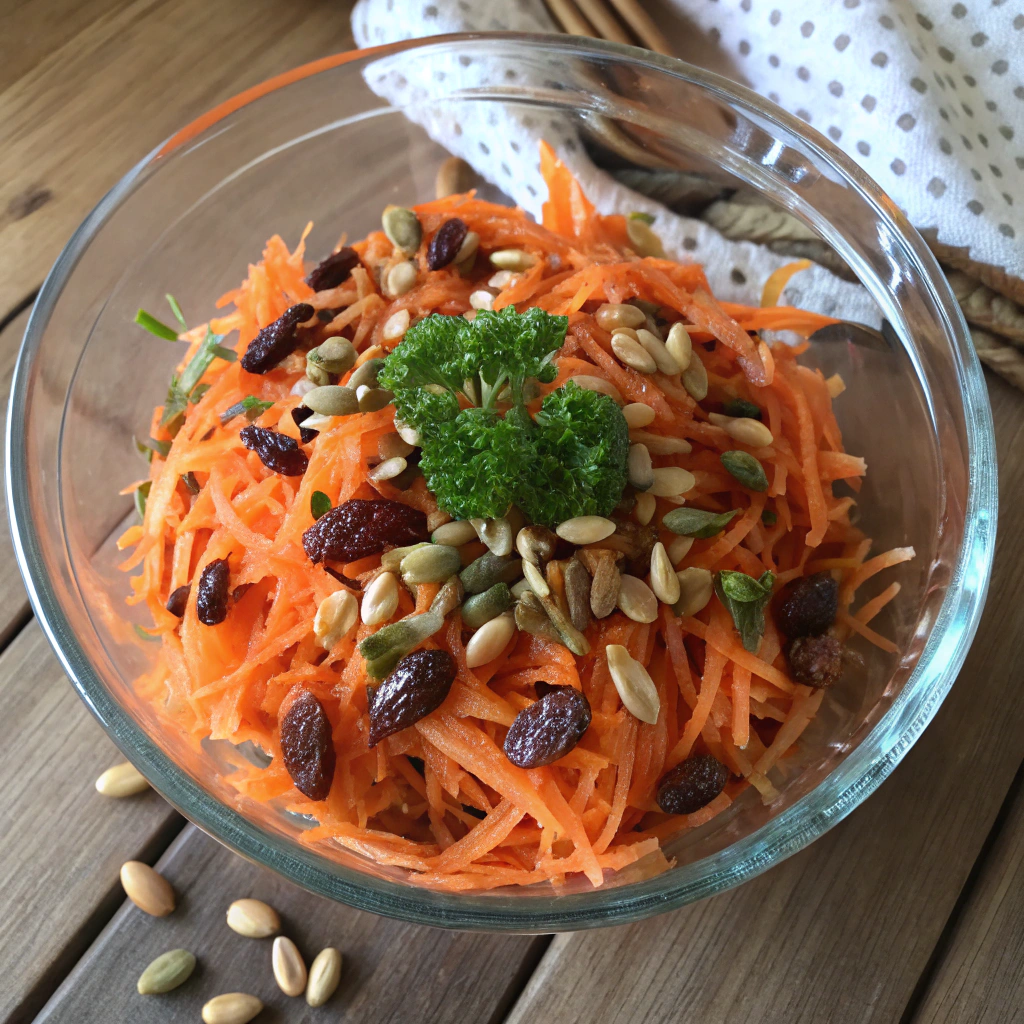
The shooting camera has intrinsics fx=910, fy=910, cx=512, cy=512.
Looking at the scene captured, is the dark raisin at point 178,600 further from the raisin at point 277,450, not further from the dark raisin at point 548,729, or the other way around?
the dark raisin at point 548,729

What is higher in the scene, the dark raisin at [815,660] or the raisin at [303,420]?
the raisin at [303,420]

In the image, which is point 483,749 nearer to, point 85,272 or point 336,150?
point 85,272

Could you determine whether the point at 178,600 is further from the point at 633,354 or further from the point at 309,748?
the point at 633,354

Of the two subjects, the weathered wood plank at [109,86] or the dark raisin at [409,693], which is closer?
the dark raisin at [409,693]

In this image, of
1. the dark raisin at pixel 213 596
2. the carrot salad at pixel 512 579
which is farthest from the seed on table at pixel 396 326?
the dark raisin at pixel 213 596

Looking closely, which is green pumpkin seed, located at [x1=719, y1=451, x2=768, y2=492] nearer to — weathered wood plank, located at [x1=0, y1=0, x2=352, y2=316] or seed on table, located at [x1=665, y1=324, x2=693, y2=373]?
seed on table, located at [x1=665, y1=324, x2=693, y2=373]

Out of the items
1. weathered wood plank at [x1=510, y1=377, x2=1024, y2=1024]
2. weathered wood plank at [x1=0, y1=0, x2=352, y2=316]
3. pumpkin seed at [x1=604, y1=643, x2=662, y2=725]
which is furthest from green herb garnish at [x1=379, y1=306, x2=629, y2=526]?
weathered wood plank at [x1=0, y1=0, x2=352, y2=316]
